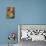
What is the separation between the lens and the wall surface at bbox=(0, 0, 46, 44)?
3.01 metres

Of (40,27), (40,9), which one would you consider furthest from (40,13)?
(40,27)

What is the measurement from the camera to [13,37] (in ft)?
9.74

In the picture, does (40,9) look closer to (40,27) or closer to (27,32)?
(40,27)

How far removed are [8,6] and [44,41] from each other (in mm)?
1087

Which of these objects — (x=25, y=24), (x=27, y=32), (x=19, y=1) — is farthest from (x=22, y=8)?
(x=27, y=32)

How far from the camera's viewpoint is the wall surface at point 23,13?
118 inches

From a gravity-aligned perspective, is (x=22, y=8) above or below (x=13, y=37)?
above

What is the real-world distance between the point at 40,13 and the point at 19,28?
576 mm

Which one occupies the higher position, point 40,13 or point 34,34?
point 40,13

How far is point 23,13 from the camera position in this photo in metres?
3.04

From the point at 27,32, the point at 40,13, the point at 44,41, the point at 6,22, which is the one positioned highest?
the point at 40,13

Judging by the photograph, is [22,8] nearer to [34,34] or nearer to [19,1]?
[19,1]

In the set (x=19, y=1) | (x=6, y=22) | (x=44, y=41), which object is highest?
(x=19, y=1)

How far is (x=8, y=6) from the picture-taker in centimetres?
303
